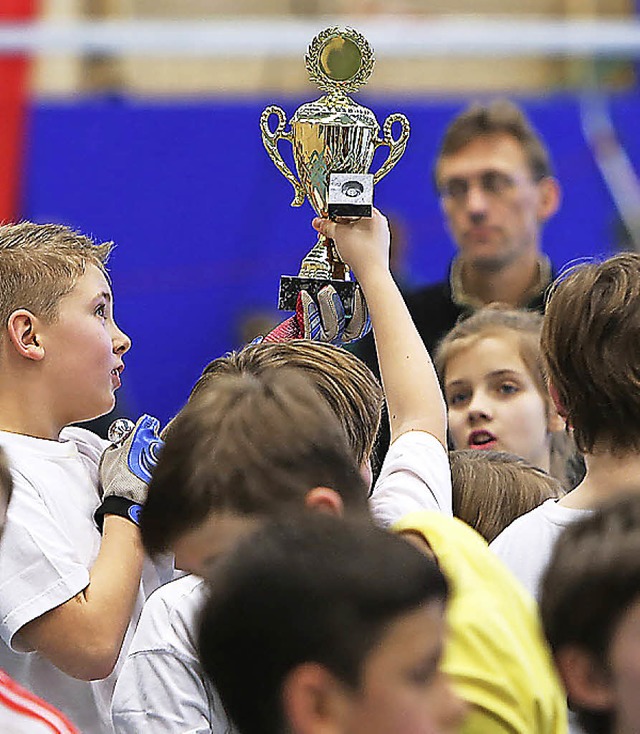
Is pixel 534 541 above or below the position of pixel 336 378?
below

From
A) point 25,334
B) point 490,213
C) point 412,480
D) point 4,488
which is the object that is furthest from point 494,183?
point 4,488

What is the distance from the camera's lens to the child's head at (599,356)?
1.88m

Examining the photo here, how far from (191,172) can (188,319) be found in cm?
50

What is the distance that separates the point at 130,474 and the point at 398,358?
40 cm

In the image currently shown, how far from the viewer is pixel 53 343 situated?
2.15 metres

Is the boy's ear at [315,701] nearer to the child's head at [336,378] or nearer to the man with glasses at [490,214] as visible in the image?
the child's head at [336,378]

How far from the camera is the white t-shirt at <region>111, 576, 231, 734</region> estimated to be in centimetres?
168

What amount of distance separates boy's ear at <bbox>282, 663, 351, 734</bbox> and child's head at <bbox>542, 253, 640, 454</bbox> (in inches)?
30.2

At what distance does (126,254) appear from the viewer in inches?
197

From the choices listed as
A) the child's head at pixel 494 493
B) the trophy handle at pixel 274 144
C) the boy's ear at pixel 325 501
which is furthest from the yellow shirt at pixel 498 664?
the trophy handle at pixel 274 144

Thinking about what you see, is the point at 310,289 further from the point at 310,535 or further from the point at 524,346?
the point at 310,535

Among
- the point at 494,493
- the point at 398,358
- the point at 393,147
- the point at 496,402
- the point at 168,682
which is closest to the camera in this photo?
the point at 168,682

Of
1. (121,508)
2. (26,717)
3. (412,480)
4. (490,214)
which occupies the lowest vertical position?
(26,717)

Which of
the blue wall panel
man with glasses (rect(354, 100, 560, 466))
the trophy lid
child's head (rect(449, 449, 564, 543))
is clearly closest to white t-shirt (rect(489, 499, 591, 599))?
child's head (rect(449, 449, 564, 543))
